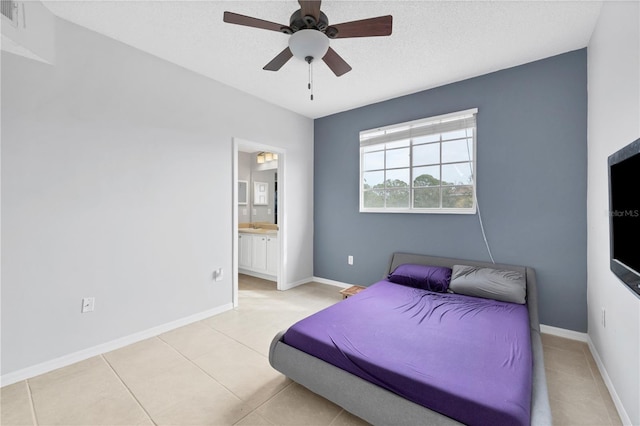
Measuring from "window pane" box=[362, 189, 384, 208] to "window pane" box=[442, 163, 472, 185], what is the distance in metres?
0.88

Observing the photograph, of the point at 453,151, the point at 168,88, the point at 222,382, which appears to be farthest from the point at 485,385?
the point at 168,88

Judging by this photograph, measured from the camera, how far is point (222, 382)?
1979mm

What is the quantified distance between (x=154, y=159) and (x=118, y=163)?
32 cm

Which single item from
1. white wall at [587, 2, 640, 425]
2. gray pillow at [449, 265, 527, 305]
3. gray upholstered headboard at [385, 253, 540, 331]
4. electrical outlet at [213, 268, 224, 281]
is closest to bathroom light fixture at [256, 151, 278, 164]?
electrical outlet at [213, 268, 224, 281]

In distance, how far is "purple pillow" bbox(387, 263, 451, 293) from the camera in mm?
2963

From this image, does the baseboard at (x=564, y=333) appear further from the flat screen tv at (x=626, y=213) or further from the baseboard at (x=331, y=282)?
the baseboard at (x=331, y=282)

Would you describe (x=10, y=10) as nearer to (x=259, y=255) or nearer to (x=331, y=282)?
(x=259, y=255)

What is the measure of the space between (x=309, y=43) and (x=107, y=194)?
2.17 metres

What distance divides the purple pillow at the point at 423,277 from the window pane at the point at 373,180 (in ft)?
4.16

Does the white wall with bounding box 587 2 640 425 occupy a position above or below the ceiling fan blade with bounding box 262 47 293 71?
below

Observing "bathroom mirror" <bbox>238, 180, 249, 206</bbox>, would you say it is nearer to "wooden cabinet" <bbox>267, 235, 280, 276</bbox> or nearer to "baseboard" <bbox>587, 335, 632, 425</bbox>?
"wooden cabinet" <bbox>267, 235, 280, 276</bbox>

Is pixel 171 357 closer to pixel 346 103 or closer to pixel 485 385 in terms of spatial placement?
pixel 485 385

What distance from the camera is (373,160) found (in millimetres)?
4035

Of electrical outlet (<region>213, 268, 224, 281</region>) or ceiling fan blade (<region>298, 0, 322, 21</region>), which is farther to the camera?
electrical outlet (<region>213, 268, 224, 281</region>)
